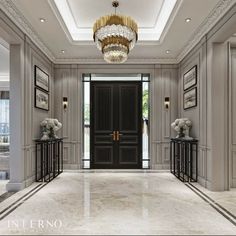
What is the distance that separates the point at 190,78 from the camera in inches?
257

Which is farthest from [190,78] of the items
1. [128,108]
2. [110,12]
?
[110,12]

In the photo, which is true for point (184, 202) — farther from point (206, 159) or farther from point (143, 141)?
point (143, 141)

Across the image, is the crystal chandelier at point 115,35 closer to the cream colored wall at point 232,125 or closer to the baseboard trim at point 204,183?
the cream colored wall at point 232,125

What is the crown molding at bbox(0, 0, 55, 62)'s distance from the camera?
14.0 ft

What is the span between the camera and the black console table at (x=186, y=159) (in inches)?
237

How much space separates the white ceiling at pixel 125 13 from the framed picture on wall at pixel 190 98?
1175 millimetres

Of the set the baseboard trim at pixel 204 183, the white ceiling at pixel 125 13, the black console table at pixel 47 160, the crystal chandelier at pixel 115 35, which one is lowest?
the baseboard trim at pixel 204 183

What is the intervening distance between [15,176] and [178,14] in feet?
14.3

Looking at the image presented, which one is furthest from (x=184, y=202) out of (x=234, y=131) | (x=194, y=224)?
(x=234, y=131)

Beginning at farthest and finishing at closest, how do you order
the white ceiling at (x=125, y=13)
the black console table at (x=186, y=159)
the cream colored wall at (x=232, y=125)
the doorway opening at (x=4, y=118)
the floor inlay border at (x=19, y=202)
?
the doorway opening at (x=4, y=118)
the black console table at (x=186, y=159)
the cream colored wall at (x=232, y=125)
the white ceiling at (x=125, y=13)
the floor inlay border at (x=19, y=202)

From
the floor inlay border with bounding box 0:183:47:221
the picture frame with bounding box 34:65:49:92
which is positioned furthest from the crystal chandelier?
the floor inlay border with bounding box 0:183:47:221

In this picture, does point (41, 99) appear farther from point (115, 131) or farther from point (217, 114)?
point (217, 114)

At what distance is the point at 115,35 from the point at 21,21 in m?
1.85

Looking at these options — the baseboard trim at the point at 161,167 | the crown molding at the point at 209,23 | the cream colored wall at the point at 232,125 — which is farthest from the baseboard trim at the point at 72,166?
the crown molding at the point at 209,23
